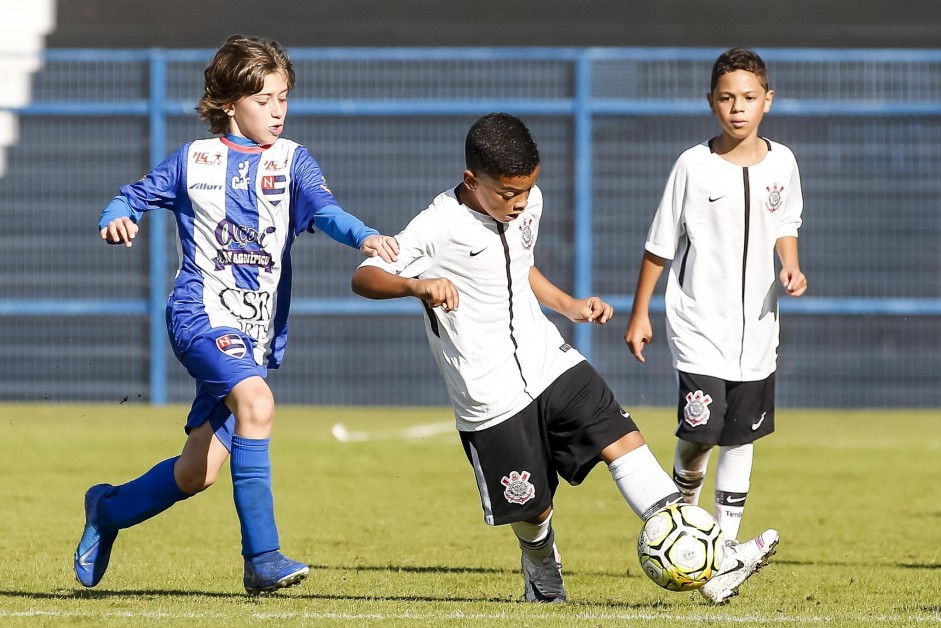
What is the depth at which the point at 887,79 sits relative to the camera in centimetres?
1347

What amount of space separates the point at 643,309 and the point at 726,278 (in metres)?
0.32

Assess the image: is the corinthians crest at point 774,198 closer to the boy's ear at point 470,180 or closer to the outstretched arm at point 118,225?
the boy's ear at point 470,180

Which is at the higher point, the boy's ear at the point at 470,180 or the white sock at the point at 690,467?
the boy's ear at the point at 470,180

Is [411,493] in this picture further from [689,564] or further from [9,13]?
[9,13]

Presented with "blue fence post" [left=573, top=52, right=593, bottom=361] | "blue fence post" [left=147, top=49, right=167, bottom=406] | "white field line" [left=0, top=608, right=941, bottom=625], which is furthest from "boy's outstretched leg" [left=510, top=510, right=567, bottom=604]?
"blue fence post" [left=147, top=49, right=167, bottom=406]

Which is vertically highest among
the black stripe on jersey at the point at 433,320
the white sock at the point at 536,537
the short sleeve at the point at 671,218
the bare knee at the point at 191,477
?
the short sleeve at the point at 671,218

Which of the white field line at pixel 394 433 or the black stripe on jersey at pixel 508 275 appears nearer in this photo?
the black stripe on jersey at pixel 508 275

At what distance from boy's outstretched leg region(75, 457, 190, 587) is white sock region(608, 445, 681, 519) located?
1463 millimetres

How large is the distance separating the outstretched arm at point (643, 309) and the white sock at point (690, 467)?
376 mm

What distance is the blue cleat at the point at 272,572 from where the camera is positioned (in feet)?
16.0

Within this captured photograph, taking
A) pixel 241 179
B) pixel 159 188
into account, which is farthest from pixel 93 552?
pixel 241 179

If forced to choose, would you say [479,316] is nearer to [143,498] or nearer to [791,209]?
[143,498]

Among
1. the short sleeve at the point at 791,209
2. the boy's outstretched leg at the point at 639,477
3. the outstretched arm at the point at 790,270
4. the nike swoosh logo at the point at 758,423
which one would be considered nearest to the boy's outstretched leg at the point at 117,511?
the boy's outstretched leg at the point at 639,477

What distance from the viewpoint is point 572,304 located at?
Result: 5.04 meters
